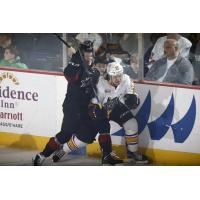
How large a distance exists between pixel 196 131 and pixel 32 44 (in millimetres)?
1542

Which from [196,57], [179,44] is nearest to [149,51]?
[179,44]

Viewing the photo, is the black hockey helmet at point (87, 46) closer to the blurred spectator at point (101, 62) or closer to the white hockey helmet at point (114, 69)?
the blurred spectator at point (101, 62)

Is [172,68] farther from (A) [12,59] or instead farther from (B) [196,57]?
(A) [12,59]

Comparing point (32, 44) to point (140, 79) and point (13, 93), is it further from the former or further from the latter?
point (140, 79)

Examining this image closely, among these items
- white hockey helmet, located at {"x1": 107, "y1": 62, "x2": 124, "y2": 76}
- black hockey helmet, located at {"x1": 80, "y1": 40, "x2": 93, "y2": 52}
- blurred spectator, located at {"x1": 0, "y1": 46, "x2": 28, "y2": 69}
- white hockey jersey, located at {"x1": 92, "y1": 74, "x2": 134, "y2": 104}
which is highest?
black hockey helmet, located at {"x1": 80, "y1": 40, "x2": 93, "y2": 52}

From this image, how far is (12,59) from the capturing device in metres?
4.38

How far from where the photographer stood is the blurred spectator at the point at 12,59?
436 cm

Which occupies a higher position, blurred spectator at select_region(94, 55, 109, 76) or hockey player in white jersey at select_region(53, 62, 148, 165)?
blurred spectator at select_region(94, 55, 109, 76)

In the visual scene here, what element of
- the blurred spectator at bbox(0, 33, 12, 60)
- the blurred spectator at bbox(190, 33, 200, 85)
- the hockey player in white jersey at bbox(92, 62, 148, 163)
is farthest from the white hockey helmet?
the blurred spectator at bbox(0, 33, 12, 60)

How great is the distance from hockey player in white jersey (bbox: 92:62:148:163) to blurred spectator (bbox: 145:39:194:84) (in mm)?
204

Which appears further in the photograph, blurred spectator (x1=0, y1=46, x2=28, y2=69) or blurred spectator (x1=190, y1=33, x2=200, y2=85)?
blurred spectator (x1=0, y1=46, x2=28, y2=69)

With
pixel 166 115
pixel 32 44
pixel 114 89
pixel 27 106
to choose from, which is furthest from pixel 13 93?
pixel 166 115

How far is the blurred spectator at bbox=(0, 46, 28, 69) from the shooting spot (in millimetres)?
4359

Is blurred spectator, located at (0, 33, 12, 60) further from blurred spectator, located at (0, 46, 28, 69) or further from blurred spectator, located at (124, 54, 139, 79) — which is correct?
blurred spectator, located at (124, 54, 139, 79)
